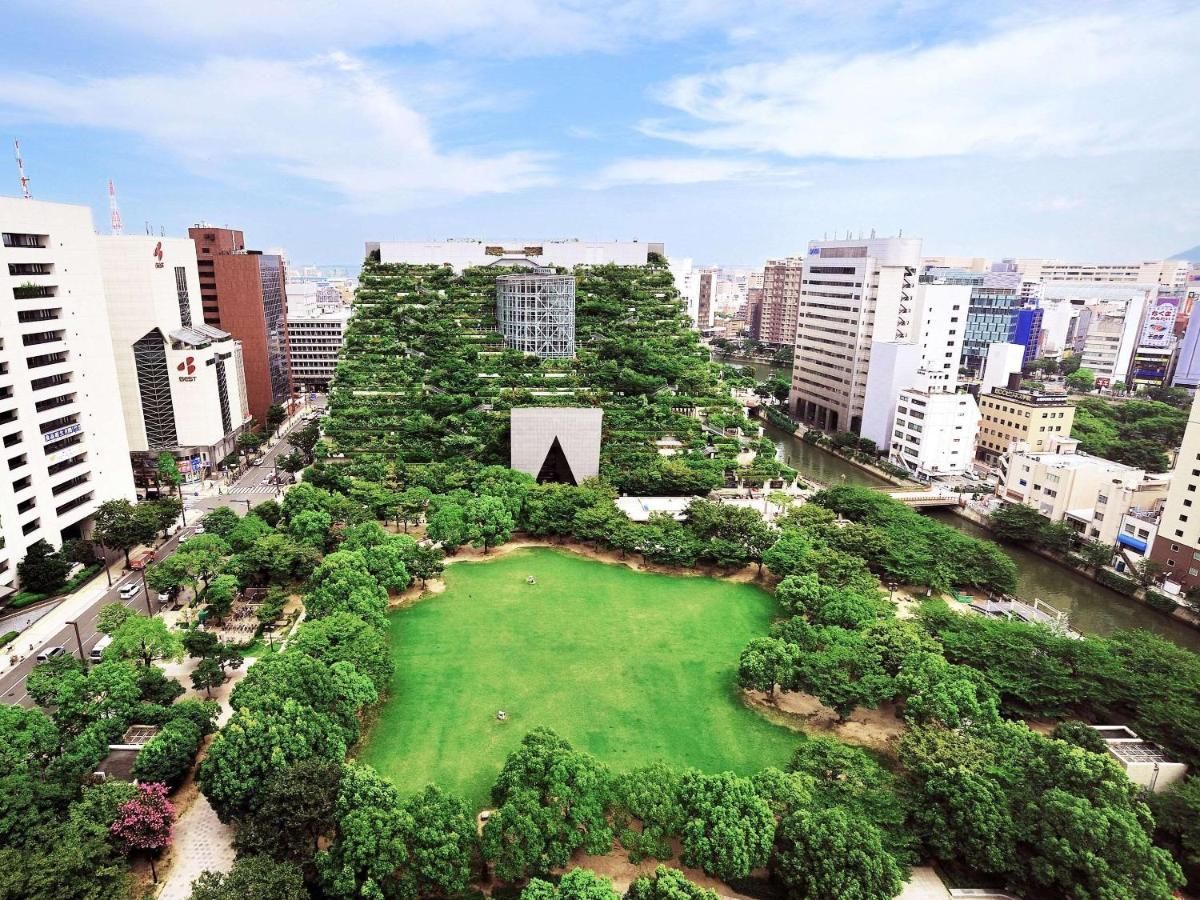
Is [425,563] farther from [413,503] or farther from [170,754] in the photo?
[170,754]

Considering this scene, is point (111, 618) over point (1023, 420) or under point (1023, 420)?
under

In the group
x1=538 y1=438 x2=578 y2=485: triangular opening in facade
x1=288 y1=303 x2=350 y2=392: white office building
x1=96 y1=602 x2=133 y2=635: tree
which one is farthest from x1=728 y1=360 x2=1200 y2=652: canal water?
x1=288 y1=303 x2=350 y2=392: white office building

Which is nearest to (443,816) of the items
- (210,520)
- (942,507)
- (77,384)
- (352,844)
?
(352,844)

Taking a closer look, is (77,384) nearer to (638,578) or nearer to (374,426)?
(374,426)

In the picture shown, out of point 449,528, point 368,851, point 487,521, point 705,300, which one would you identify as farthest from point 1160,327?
point 368,851

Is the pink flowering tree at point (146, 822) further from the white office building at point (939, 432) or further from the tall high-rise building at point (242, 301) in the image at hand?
the white office building at point (939, 432)

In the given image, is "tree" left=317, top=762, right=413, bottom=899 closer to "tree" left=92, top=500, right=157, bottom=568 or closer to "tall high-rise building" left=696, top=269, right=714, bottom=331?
"tree" left=92, top=500, right=157, bottom=568
